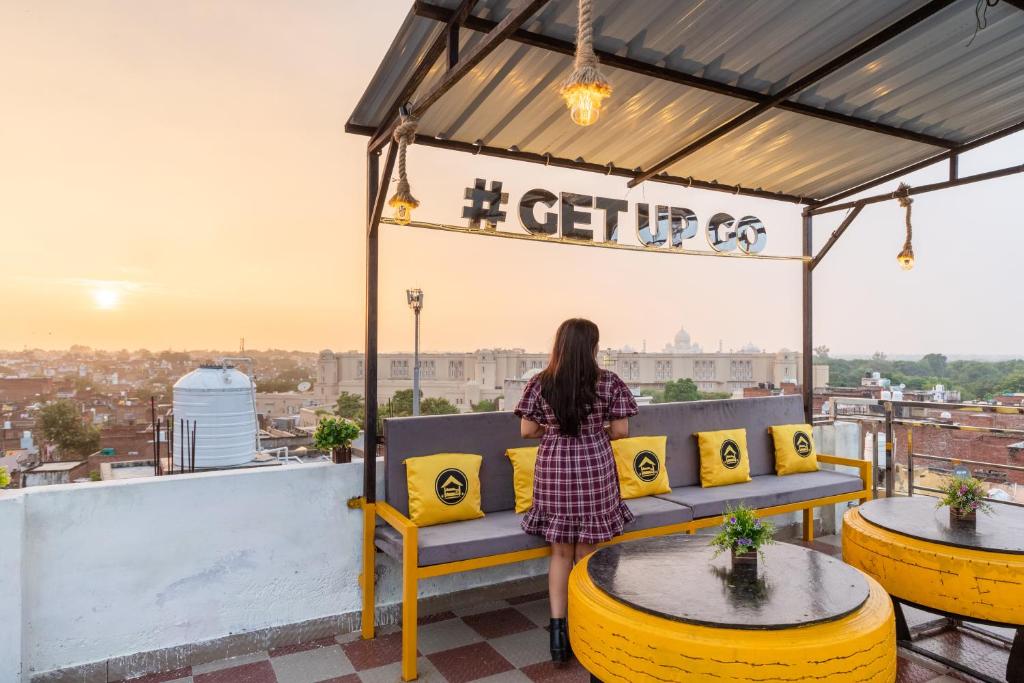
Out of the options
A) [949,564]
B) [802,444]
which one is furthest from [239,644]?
[802,444]

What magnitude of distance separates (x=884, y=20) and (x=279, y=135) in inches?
258

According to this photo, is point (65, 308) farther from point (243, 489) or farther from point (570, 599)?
point (570, 599)

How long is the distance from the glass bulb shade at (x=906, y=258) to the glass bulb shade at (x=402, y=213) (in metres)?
4.27

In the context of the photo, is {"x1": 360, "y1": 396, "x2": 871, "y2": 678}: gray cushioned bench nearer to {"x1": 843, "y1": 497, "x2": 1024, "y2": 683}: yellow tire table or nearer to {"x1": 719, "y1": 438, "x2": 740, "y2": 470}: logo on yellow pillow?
{"x1": 719, "y1": 438, "x2": 740, "y2": 470}: logo on yellow pillow

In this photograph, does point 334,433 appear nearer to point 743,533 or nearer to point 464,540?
point 464,540

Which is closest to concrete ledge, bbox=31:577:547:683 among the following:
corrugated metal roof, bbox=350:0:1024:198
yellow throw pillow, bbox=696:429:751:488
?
yellow throw pillow, bbox=696:429:751:488

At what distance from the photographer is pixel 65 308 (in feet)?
21.4

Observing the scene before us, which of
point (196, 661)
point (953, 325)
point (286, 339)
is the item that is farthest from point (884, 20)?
point (953, 325)

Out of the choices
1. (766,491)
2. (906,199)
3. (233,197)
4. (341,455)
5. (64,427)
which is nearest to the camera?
(341,455)

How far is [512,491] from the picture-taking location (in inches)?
145

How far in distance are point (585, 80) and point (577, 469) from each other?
1920mm

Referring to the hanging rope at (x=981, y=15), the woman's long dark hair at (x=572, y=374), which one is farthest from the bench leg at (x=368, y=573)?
the hanging rope at (x=981, y=15)

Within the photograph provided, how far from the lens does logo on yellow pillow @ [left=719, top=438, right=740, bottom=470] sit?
454cm

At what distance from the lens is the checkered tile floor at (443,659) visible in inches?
109
